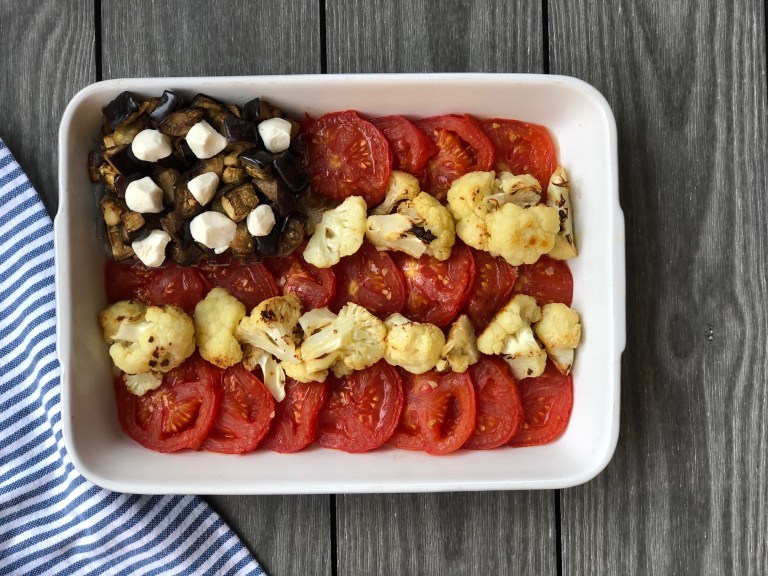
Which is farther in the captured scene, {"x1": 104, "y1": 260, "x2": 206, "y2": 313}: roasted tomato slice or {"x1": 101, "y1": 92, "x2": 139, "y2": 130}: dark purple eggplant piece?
{"x1": 104, "y1": 260, "x2": 206, "y2": 313}: roasted tomato slice

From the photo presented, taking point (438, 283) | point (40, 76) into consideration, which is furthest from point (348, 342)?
point (40, 76)

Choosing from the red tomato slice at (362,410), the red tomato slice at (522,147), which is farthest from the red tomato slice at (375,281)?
the red tomato slice at (522,147)

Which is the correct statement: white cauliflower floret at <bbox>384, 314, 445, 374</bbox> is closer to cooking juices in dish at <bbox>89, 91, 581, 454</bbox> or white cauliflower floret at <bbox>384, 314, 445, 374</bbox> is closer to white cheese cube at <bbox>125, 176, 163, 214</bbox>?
cooking juices in dish at <bbox>89, 91, 581, 454</bbox>

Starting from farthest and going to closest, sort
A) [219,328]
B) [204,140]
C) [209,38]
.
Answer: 1. [209,38]
2. [219,328]
3. [204,140]

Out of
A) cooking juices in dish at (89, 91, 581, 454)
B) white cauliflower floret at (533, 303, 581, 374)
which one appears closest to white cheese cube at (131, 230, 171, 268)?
cooking juices in dish at (89, 91, 581, 454)

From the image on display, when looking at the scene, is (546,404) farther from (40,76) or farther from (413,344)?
(40,76)

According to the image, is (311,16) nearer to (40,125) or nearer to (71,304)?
(40,125)

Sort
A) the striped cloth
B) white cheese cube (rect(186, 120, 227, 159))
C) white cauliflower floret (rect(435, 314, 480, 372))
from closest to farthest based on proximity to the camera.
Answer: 1. white cheese cube (rect(186, 120, 227, 159))
2. white cauliflower floret (rect(435, 314, 480, 372))
3. the striped cloth
